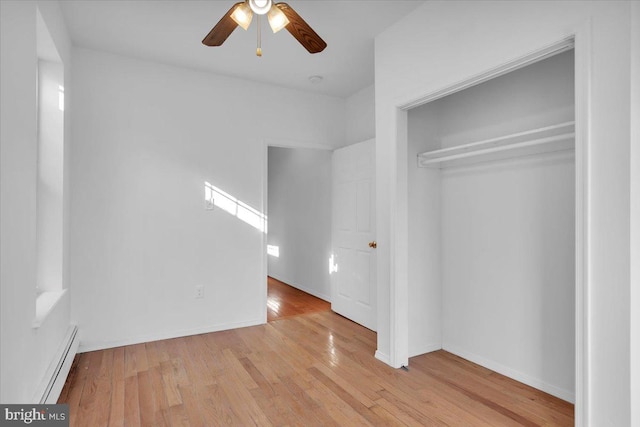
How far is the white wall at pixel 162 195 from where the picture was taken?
3.28 m

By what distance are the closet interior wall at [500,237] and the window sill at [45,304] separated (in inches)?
103

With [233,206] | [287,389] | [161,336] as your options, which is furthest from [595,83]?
[161,336]

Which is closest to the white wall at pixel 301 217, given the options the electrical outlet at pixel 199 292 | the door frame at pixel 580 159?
the electrical outlet at pixel 199 292

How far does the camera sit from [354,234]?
13.5ft

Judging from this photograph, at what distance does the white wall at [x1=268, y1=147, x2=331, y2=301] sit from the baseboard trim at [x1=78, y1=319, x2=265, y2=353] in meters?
1.45

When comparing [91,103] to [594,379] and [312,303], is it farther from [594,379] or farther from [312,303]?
[594,379]

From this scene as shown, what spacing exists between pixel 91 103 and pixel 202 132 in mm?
1002

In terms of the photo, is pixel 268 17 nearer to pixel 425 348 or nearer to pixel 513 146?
pixel 513 146

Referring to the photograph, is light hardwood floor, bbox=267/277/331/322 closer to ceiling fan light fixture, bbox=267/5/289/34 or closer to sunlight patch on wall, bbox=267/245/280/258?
sunlight patch on wall, bbox=267/245/280/258

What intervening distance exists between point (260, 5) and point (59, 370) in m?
2.68

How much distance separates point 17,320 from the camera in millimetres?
1616

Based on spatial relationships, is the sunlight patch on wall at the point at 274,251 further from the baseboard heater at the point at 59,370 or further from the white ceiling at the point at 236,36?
the baseboard heater at the point at 59,370

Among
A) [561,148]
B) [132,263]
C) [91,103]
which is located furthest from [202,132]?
[561,148]


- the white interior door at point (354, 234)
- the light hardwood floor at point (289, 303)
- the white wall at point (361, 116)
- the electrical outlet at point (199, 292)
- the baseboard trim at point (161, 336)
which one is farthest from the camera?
the light hardwood floor at point (289, 303)
